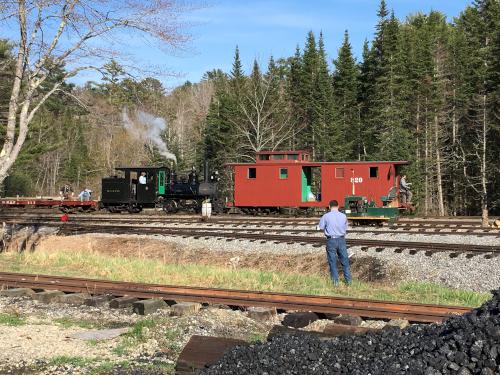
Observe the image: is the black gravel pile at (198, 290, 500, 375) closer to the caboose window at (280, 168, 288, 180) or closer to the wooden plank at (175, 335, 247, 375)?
the wooden plank at (175, 335, 247, 375)

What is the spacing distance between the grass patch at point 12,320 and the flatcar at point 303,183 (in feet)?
63.9

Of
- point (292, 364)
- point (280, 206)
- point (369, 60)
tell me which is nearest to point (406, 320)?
point (292, 364)

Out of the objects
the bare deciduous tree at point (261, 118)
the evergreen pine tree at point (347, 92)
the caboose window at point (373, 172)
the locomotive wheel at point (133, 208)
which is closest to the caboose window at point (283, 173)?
the caboose window at point (373, 172)

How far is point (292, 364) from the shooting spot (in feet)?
14.3

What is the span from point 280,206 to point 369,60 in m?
33.2

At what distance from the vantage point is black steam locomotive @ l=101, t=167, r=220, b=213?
33.5 m

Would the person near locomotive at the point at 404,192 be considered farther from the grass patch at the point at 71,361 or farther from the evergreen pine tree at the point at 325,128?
the evergreen pine tree at the point at 325,128

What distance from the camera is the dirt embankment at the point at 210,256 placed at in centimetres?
1366

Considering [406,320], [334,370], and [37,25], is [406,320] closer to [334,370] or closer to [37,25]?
[334,370]

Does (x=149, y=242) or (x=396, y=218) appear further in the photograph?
(x=396, y=218)

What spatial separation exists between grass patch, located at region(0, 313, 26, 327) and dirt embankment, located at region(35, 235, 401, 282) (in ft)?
23.3

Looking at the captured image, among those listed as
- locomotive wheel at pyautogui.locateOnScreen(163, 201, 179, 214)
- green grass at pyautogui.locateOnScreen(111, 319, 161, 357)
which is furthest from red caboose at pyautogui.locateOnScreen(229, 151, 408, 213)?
green grass at pyautogui.locateOnScreen(111, 319, 161, 357)

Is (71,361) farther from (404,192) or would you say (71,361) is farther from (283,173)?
(283,173)

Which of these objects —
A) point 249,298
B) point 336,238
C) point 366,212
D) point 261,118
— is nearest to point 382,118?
point 261,118
